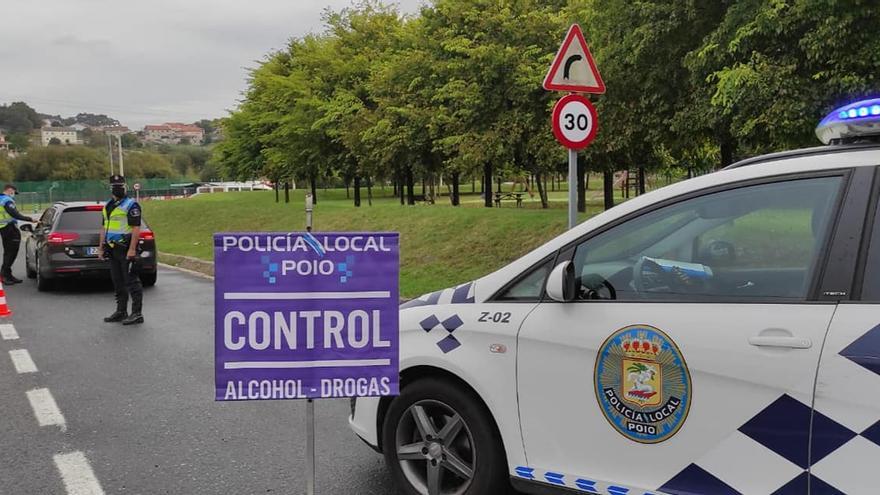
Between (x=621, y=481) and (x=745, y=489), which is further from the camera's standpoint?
(x=621, y=481)

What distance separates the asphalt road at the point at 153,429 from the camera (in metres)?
3.97

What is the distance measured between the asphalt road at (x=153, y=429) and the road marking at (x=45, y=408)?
0.08ft

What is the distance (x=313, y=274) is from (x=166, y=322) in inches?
251

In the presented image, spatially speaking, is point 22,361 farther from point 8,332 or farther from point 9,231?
point 9,231

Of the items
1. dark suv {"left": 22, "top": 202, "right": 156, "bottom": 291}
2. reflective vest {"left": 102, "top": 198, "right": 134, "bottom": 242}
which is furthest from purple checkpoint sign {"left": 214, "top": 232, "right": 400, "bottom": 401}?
dark suv {"left": 22, "top": 202, "right": 156, "bottom": 291}

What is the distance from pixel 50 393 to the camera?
5.64 metres

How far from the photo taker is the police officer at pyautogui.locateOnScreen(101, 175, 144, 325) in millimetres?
8547

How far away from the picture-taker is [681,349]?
8.59 ft

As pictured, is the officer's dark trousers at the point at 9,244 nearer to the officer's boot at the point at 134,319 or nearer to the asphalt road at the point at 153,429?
the officer's boot at the point at 134,319

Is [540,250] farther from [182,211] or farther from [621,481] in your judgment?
[182,211]

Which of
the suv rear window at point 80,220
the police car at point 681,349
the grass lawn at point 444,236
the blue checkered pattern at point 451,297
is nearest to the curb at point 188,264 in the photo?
the grass lawn at point 444,236

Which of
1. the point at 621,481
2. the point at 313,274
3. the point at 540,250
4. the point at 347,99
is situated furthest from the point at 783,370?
the point at 347,99

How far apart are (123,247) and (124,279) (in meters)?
0.40

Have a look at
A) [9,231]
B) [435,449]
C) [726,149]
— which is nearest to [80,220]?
[9,231]
